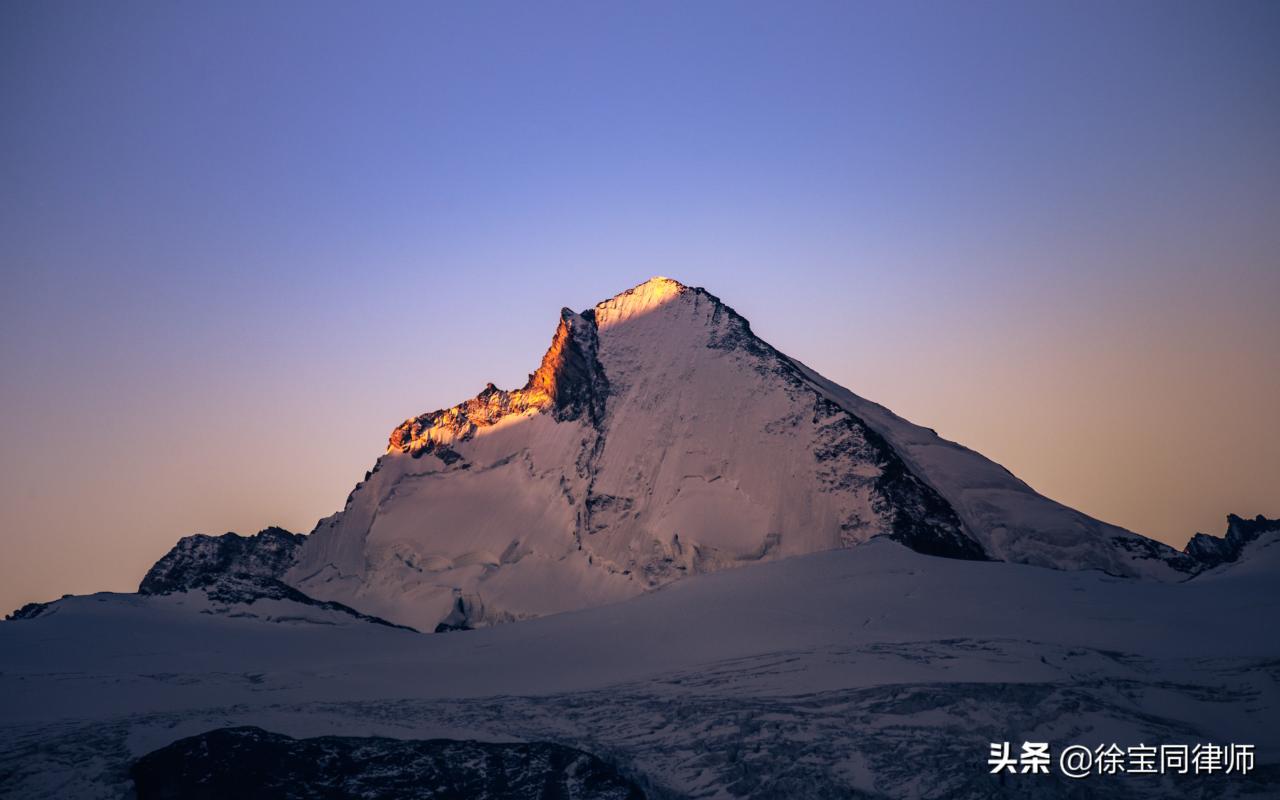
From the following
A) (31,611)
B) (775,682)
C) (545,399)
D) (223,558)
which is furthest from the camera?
(223,558)

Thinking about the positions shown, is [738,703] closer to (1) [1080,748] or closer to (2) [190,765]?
(1) [1080,748]

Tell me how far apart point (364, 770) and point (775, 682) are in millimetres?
18820

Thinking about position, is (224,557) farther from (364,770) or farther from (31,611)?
(364,770)

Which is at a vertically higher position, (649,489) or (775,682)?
(649,489)

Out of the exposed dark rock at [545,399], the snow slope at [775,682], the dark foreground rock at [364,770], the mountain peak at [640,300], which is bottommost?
the dark foreground rock at [364,770]

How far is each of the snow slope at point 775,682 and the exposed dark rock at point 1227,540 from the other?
29.4 metres

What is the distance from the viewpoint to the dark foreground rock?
41156 mm

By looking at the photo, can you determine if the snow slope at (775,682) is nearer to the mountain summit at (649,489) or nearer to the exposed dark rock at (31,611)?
the exposed dark rock at (31,611)

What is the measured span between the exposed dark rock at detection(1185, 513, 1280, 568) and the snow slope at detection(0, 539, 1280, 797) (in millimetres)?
29394

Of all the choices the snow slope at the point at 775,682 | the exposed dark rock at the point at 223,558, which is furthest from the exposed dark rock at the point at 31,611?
the exposed dark rock at the point at 223,558

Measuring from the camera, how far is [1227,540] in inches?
4407

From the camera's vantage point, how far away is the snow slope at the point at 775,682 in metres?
42.9

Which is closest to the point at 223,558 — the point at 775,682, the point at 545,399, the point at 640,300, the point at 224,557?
the point at 224,557

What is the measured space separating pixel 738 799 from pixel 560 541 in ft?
277
